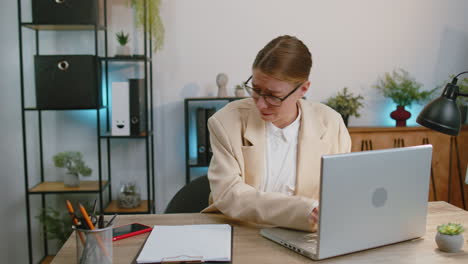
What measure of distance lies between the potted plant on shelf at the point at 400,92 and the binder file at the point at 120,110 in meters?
1.87

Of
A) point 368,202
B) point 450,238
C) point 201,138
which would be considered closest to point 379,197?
point 368,202

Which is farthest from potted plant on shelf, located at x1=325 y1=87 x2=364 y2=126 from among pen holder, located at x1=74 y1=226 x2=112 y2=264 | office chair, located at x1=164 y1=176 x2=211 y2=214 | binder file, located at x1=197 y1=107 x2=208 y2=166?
pen holder, located at x1=74 y1=226 x2=112 y2=264

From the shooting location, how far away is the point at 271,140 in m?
1.80

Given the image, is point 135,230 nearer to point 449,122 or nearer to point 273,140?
point 273,140

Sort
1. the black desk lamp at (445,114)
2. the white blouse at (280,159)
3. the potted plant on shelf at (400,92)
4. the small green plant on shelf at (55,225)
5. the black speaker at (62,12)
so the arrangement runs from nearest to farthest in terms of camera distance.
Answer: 1. the black desk lamp at (445,114)
2. the white blouse at (280,159)
3. the black speaker at (62,12)
4. the small green plant on shelf at (55,225)
5. the potted plant on shelf at (400,92)

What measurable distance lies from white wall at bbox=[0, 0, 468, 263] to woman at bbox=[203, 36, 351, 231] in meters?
1.60

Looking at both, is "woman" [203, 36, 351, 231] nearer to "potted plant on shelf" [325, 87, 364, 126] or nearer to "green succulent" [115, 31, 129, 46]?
"potted plant on shelf" [325, 87, 364, 126]

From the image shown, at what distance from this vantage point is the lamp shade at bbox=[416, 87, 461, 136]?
1.34 metres

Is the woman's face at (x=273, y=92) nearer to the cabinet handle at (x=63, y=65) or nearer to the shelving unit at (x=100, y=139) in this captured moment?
the shelving unit at (x=100, y=139)

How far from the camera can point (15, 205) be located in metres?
3.07

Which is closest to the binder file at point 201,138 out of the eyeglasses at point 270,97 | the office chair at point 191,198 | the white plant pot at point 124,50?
the white plant pot at point 124,50

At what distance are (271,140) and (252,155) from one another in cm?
13

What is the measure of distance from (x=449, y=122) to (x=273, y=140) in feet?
2.17

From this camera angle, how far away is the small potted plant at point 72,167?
3068mm
